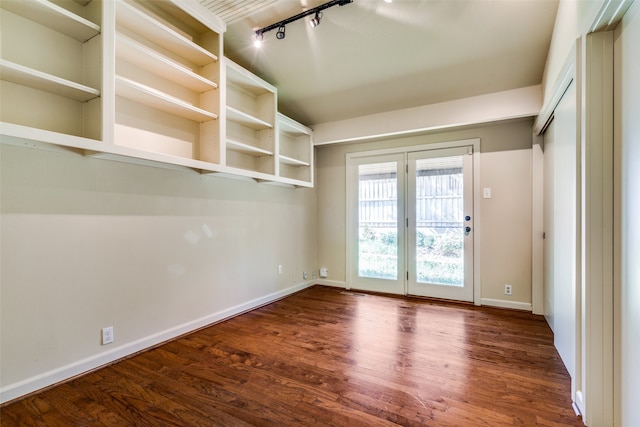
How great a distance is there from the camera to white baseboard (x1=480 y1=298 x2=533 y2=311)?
3.39 meters

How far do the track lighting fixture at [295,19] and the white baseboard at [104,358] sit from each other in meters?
2.85

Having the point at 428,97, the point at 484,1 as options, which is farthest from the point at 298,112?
the point at 484,1

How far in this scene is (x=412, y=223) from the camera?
13.1ft

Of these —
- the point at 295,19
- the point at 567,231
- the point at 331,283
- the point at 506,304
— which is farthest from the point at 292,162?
the point at 506,304

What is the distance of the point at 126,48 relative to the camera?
2.07 m

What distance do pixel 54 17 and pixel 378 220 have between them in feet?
12.2

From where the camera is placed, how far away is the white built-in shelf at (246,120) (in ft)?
9.39

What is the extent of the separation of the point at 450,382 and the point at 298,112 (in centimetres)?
348

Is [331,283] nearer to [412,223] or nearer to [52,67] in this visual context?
[412,223]

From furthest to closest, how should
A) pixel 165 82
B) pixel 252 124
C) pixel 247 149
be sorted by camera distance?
1. pixel 252 124
2. pixel 247 149
3. pixel 165 82

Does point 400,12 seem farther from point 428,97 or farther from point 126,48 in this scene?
point 126,48

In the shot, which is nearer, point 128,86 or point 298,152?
point 128,86

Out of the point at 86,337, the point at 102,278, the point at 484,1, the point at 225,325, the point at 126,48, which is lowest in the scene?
the point at 225,325

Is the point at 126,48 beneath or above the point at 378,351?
above
